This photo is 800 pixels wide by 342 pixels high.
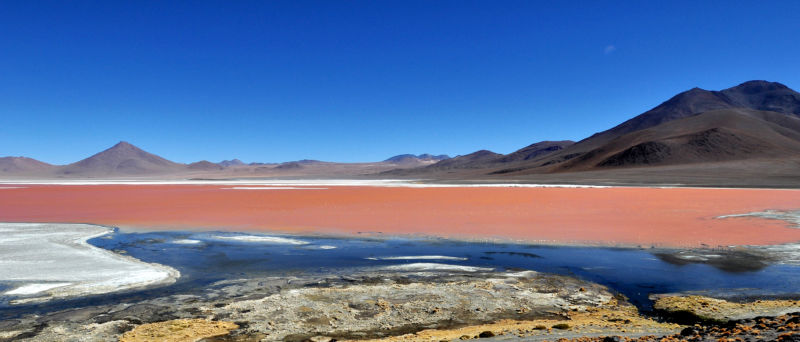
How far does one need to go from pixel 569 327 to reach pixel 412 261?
465 centimetres

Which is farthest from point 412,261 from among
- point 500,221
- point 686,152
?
point 686,152

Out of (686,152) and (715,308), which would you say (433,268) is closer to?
(715,308)

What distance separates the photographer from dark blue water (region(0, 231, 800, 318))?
24.9 ft

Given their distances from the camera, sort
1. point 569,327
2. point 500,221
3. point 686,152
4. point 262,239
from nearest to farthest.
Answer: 1. point 569,327
2. point 262,239
3. point 500,221
4. point 686,152

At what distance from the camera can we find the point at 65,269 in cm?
907

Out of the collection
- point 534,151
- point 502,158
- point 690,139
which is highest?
point 534,151

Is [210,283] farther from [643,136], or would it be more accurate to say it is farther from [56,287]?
[643,136]

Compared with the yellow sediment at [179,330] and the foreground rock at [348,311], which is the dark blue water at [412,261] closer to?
the foreground rock at [348,311]

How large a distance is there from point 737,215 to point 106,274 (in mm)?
20143

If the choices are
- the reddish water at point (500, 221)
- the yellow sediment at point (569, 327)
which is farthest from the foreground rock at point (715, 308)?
the reddish water at point (500, 221)

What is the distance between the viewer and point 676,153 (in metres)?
86.6

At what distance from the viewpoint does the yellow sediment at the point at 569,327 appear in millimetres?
5496

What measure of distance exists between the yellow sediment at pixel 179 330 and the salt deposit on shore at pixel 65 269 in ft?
7.76

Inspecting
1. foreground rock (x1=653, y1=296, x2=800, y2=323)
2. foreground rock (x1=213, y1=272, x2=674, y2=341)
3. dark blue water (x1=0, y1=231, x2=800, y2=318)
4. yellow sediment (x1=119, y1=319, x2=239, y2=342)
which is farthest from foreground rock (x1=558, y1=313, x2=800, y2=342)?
yellow sediment (x1=119, y1=319, x2=239, y2=342)
